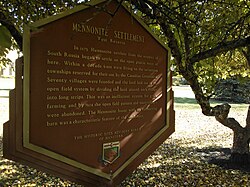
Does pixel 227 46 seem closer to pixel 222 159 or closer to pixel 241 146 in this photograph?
pixel 241 146

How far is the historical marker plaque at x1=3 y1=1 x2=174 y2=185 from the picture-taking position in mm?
2219

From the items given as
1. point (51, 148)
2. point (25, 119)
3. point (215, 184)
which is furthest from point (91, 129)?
point (215, 184)

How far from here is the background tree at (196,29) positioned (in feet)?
12.0

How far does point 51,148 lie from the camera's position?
2.26 m

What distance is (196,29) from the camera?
4.71 metres

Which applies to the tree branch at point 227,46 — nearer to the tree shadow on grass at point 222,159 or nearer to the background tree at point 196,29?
the background tree at point 196,29

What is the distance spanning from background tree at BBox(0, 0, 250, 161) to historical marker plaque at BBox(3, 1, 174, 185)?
776mm

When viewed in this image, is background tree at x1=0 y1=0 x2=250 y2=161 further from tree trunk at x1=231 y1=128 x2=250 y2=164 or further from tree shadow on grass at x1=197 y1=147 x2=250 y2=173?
tree shadow on grass at x1=197 y1=147 x2=250 y2=173

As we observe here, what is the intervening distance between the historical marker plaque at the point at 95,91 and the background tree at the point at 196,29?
0.78 m

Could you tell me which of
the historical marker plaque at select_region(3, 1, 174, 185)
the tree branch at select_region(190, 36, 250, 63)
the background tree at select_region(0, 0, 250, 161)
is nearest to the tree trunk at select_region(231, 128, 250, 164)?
the background tree at select_region(0, 0, 250, 161)

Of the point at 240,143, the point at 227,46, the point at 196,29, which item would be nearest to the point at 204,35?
→ the point at 196,29

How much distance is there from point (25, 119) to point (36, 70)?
39 centimetres

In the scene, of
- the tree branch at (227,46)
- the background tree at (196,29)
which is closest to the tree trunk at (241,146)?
the background tree at (196,29)

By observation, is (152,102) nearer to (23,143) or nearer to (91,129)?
(91,129)
